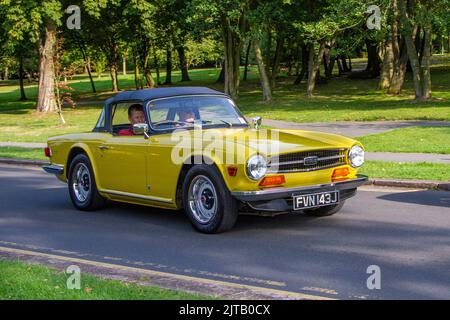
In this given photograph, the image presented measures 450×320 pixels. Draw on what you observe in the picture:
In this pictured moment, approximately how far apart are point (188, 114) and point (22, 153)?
11.3 m

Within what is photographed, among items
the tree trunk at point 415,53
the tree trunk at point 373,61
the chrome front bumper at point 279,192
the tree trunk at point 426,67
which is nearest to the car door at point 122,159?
the chrome front bumper at point 279,192

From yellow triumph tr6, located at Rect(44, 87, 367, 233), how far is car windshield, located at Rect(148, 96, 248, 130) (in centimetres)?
1

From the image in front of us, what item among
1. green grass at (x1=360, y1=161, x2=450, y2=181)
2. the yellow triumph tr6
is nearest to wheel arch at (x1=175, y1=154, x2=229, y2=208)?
the yellow triumph tr6

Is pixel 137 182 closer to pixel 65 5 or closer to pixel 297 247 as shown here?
pixel 297 247

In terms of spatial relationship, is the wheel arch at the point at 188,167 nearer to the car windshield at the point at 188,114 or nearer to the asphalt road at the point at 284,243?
the asphalt road at the point at 284,243

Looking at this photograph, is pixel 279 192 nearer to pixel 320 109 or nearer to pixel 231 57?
pixel 320 109

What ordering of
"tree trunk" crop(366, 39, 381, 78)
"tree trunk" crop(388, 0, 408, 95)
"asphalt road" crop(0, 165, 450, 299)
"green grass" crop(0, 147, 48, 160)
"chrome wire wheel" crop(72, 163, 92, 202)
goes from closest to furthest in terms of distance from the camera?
"asphalt road" crop(0, 165, 450, 299) < "chrome wire wheel" crop(72, 163, 92, 202) < "green grass" crop(0, 147, 48, 160) < "tree trunk" crop(388, 0, 408, 95) < "tree trunk" crop(366, 39, 381, 78)

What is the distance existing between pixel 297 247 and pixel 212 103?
9.41 ft

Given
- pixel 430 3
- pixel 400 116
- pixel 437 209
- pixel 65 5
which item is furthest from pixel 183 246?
pixel 65 5

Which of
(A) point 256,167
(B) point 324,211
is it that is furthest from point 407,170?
(A) point 256,167

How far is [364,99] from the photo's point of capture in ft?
119

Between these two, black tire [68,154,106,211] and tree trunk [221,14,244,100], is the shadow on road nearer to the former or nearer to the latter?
black tire [68,154,106,211]

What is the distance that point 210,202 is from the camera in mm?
8289

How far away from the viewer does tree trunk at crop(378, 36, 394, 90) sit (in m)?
38.7
